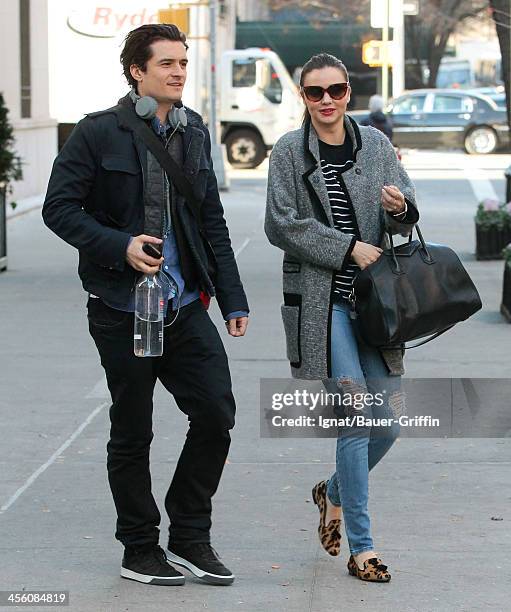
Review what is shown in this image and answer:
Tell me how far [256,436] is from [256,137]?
2307 cm

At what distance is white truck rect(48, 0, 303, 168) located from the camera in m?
27.9

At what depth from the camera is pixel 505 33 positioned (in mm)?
16766

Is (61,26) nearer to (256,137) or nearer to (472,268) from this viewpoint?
(256,137)

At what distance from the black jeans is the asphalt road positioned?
0.81 feet

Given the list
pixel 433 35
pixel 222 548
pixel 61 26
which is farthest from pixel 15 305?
pixel 433 35

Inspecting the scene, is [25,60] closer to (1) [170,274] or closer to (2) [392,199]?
(1) [170,274]

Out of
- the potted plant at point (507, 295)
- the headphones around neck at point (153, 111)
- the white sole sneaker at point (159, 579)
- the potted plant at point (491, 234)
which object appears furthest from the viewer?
the potted plant at point (491, 234)

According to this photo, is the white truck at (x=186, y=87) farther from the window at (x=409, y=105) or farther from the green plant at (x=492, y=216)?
the green plant at (x=492, y=216)

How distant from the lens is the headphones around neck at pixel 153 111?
479 centimetres

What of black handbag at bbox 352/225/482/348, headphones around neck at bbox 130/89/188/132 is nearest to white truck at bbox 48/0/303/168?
headphones around neck at bbox 130/89/188/132

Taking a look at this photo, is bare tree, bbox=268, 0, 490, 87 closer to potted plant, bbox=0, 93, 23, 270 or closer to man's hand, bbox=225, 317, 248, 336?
potted plant, bbox=0, 93, 23, 270

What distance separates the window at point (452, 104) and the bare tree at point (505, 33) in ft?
60.8

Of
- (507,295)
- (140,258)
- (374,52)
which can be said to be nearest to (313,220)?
(140,258)

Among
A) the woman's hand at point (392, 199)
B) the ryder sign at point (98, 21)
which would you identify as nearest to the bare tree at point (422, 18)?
the ryder sign at point (98, 21)
